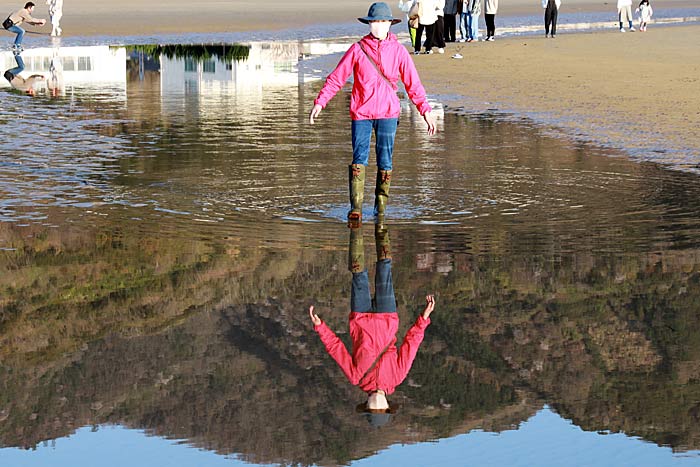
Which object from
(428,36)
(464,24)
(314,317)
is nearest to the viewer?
(314,317)

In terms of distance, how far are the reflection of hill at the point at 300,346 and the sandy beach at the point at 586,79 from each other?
21.9ft

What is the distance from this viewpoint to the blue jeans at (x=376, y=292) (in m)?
8.66

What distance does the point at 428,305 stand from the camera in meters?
8.67

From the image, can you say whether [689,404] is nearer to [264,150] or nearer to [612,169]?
Result: [612,169]

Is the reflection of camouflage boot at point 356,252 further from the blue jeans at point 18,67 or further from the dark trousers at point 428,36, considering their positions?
the dark trousers at point 428,36

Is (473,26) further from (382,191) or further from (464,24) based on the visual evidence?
(382,191)

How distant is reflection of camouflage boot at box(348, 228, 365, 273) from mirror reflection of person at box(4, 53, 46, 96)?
597 inches

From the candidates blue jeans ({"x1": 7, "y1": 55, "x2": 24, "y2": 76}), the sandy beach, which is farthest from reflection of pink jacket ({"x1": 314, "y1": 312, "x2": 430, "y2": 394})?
blue jeans ({"x1": 7, "y1": 55, "x2": 24, "y2": 76})

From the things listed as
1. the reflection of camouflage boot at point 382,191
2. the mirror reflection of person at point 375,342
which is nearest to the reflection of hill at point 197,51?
the reflection of camouflage boot at point 382,191

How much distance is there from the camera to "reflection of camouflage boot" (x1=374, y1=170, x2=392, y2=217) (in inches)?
464

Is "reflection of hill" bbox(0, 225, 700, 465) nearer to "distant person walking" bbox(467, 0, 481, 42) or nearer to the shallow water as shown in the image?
the shallow water

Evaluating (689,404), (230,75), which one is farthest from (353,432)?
(230,75)

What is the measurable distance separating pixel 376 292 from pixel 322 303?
1.51ft

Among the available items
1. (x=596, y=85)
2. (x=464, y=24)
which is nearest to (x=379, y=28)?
(x=596, y=85)
